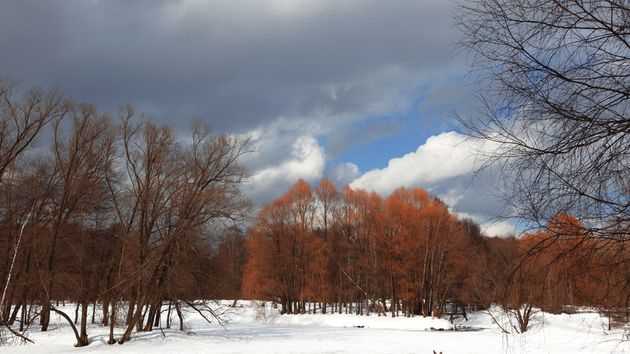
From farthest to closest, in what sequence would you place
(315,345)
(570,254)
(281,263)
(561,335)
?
1. (281,263)
2. (561,335)
3. (315,345)
4. (570,254)

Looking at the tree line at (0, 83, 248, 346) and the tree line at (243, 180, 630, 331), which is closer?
the tree line at (0, 83, 248, 346)

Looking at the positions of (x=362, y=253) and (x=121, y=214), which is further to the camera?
(x=362, y=253)

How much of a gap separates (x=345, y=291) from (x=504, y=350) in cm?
3828

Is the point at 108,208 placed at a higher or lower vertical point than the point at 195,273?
higher

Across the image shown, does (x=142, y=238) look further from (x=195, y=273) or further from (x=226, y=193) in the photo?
(x=226, y=193)

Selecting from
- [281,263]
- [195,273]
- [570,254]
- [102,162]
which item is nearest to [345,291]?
[281,263]

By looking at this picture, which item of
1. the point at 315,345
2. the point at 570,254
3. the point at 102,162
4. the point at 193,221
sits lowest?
the point at 315,345

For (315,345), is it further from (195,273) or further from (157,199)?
(157,199)

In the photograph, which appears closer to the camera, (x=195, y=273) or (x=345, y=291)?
(x=195, y=273)

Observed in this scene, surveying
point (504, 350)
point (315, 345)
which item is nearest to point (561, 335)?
point (504, 350)

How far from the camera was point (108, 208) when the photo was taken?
29.3 metres

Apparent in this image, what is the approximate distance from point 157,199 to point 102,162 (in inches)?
144

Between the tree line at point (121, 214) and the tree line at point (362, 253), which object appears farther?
the tree line at point (362, 253)

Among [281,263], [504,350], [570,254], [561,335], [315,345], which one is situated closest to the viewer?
[570,254]
